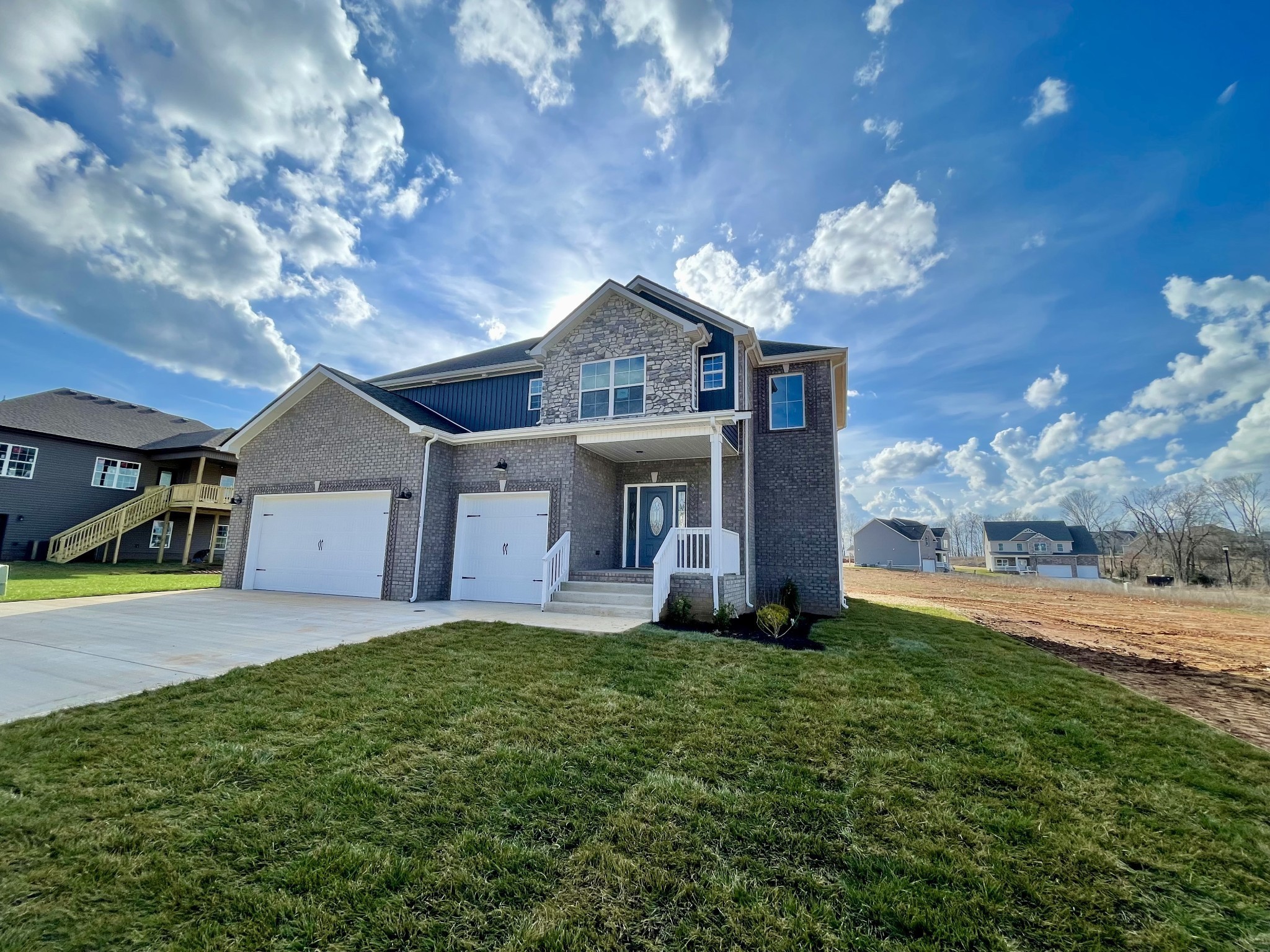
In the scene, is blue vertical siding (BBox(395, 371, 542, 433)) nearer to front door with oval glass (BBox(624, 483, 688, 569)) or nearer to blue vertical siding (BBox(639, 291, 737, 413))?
front door with oval glass (BBox(624, 483, 688, 569))

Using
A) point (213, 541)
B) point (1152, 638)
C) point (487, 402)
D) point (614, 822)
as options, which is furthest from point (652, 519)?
point (213, 541)

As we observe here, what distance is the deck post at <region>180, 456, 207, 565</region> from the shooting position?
1906 centimetres

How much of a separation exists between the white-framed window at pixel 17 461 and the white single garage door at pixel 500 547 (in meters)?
19.1

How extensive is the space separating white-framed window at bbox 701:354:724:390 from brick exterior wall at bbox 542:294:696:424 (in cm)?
37

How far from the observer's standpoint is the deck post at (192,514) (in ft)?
62.5

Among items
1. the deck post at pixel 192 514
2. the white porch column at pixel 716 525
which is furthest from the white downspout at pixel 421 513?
the deck post at pixel 192 514

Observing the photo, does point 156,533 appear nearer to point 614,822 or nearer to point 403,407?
point 403,407

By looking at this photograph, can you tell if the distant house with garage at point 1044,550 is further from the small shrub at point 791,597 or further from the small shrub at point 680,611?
the small shrub at point 680,611

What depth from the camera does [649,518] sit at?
12.0 m

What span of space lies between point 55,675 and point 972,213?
17.5 metres

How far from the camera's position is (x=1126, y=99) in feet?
31.6

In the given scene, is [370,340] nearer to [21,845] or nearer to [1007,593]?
[21,845]

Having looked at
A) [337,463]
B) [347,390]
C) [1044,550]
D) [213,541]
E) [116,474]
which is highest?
[347,390]

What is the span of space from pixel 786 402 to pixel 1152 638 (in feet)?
32.6
